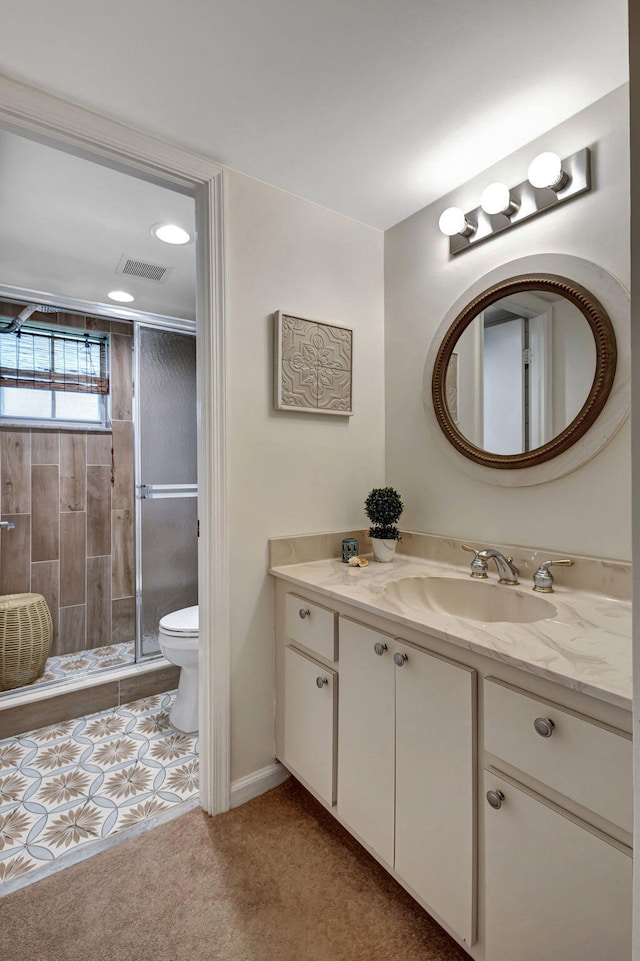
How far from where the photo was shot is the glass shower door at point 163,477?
2803 millimetres

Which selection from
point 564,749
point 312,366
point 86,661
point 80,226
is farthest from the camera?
point 86,661

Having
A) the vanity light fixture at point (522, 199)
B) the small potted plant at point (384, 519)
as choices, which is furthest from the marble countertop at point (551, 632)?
the vanity light fixture at point (522, 199)

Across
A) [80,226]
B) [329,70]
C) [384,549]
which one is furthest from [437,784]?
[80,226]

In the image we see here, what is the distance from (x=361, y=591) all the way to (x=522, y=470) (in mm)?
689

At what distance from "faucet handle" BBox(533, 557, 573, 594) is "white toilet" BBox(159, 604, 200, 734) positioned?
60.0 inches

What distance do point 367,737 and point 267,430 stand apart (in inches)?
42.9

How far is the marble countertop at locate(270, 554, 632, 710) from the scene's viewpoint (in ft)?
2.81

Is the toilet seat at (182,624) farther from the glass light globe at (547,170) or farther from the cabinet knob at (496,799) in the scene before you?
the glass light globe at (547,170)

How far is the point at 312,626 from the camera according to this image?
5.20ft

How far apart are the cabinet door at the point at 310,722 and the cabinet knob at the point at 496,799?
587 millimetres

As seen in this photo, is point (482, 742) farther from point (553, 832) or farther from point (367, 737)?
point (367, 737)

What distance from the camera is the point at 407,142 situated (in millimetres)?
1554

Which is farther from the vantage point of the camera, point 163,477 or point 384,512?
point 163,477

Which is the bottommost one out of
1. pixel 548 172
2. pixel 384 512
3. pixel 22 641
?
pixel 22 641
